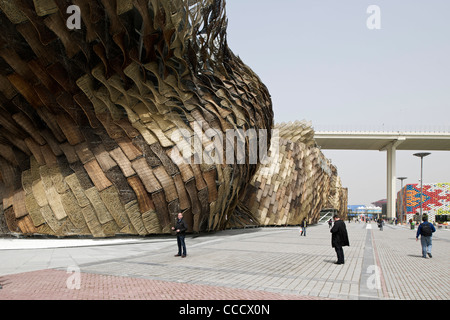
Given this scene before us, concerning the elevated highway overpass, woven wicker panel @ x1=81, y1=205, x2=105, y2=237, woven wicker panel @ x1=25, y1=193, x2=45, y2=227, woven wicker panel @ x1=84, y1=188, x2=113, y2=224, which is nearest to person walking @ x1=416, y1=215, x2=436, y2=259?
woven wicker panel @ x1=84, y1=188, x2=113, y2=224

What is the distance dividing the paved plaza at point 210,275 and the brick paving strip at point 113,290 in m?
0.01

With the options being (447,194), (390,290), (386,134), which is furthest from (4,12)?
(447,194)

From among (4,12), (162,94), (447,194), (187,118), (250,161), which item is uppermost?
(4,12)

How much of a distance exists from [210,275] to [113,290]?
189 cm

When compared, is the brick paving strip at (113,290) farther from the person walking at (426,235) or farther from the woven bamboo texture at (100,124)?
the person walking at (426,235)

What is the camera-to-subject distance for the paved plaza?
4.92 metres

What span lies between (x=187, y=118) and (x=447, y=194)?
6976 cm

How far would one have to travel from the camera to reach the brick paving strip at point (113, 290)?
4.64 metres

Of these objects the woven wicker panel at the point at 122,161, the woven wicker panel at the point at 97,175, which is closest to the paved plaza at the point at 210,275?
the woven wicker panel at the point at 97,175

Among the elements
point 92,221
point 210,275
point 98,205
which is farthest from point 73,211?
point 210,275

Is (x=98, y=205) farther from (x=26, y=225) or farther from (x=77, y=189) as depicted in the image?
(x=26, y=225)

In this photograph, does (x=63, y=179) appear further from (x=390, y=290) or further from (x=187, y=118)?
(x=390, y=290)

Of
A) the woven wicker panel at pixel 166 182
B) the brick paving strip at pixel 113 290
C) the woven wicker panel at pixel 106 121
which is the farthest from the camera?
the woven wicker panel at pixel 166 182
